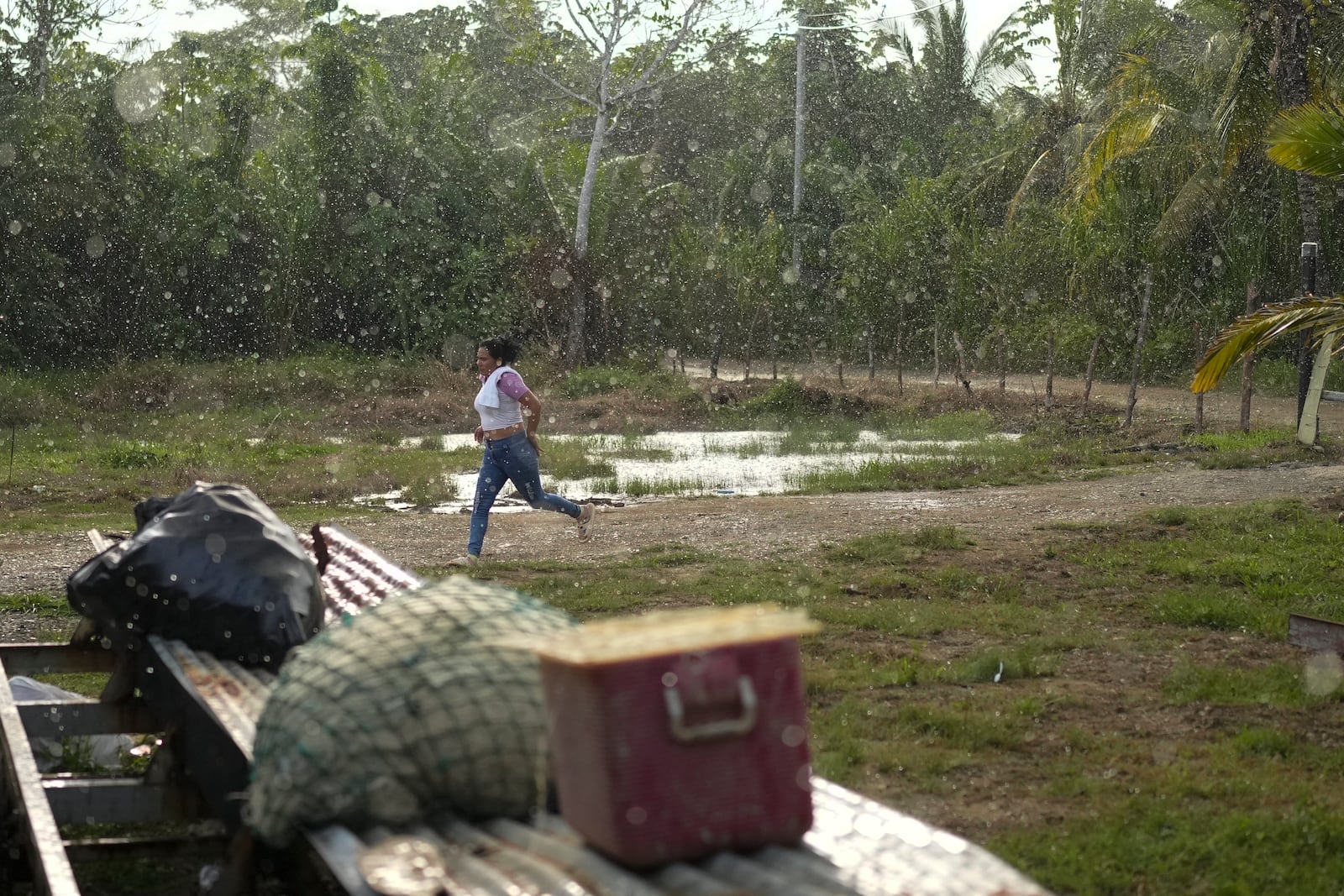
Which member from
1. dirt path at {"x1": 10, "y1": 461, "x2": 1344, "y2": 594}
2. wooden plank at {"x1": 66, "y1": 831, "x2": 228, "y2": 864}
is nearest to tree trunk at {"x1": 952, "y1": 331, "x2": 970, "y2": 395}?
dirt path at {"x1": 10, "y1": 461, "x2": 1344, "y2": 594}

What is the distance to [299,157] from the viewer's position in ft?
97.8

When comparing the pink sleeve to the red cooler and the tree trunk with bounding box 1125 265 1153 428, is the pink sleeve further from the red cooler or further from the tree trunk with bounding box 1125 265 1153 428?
the tree trunk with bounding box 1125 265 1153 428

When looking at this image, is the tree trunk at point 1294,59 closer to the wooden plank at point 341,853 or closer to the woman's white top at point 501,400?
the woman's white top at point 501,400

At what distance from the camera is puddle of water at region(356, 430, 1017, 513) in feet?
48.2

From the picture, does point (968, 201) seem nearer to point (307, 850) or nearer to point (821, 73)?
point (821, 73)

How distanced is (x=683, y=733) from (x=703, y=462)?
15174 millimetres

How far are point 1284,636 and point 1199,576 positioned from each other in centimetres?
164

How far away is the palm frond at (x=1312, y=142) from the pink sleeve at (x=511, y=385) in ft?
17.2

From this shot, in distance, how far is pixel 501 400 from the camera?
10148mm

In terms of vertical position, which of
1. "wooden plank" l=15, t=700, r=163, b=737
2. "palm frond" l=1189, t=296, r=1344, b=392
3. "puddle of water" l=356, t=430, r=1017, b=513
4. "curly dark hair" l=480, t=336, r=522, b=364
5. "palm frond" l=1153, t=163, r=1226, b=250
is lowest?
"puddle of water" l=356, t=430, r=1017, b=513

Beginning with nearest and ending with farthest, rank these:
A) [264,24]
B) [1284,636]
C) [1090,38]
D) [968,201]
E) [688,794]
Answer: [688,794] < [1284,636] < [968,201] < [1090,38] < [264,24]

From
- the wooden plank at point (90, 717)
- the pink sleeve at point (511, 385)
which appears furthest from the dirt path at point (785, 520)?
the wooden plank at point (90, 717)

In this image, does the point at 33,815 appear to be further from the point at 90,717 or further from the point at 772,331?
the point at 772,331

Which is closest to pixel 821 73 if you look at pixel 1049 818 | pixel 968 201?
pixel 968 201
